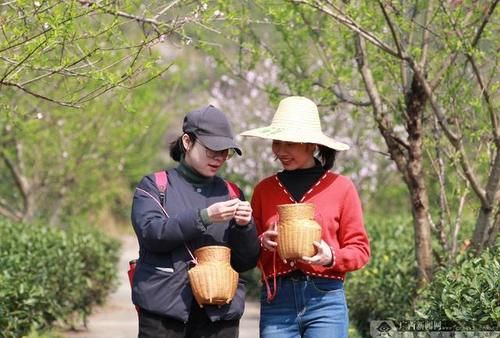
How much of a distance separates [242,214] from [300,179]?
1.64 feet

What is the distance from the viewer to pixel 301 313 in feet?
15.1

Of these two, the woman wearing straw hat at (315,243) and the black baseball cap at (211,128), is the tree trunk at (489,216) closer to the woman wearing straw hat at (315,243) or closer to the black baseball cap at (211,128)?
the woman wearing straw hat at (315,243)

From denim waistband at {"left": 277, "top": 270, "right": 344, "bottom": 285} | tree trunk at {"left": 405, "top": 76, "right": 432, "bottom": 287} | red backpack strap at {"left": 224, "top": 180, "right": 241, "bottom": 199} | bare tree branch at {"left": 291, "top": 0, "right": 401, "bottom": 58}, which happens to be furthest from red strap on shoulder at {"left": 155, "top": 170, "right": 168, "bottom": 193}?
tree trunk at {"left": 405, "top": 76, "right": 432, "bottom": 287}

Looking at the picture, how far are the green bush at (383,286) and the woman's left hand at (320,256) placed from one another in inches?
120

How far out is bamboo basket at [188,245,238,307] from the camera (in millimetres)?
4379

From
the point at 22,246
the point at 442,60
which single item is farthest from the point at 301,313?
the point at 22,246

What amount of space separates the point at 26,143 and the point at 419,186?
28.7 ft

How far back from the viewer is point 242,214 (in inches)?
173

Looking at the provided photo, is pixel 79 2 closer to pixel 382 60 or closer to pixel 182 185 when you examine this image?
pixel 182 185

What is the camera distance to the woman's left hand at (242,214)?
438 centimetres

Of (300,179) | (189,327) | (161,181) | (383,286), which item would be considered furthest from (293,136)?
(383,286)

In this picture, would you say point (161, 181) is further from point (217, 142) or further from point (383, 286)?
point (383, 286)

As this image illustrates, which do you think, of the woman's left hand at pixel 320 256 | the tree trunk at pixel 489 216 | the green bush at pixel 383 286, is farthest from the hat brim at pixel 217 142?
the green bush at pixel 383 286

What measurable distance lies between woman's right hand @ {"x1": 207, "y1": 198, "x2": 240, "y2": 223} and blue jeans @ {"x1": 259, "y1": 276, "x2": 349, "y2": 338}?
0.49 meters
